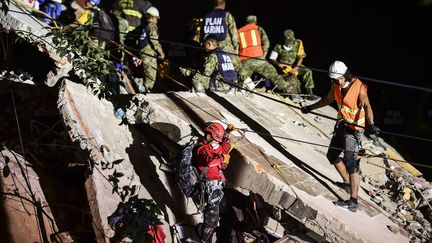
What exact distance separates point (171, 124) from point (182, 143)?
1.06 feet

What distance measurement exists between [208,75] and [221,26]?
1172mm

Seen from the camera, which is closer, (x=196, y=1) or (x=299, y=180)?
(x=299, y=180)

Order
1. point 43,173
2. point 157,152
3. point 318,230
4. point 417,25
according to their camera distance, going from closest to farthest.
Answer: point 318,230 < point 43,173 < point 157,152 < point 417,25

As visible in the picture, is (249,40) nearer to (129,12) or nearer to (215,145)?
(129,12)

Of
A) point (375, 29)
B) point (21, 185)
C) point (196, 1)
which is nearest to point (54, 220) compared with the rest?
point (21, 185)

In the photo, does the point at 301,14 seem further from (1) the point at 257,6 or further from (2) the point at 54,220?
(2) the point at 54,220

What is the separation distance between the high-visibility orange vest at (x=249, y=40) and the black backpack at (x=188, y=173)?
4.19 m

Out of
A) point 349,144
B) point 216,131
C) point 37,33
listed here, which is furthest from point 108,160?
point 349,144

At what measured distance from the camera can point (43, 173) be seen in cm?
498

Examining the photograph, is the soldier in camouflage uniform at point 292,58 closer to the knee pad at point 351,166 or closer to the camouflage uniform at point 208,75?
the camouflage uniform at point 208,75

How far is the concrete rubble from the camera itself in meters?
4.60

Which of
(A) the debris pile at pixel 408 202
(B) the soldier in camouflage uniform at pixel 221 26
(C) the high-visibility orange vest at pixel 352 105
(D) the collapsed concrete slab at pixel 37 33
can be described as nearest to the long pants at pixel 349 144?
(C) the high-visibility orange vest at pixel 352 105

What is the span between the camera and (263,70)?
8.24 metres

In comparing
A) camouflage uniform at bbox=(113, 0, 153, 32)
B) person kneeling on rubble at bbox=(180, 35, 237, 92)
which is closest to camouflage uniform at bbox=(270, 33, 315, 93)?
person kneeling on rubble at bbox=(180, 35, 237, 92)
